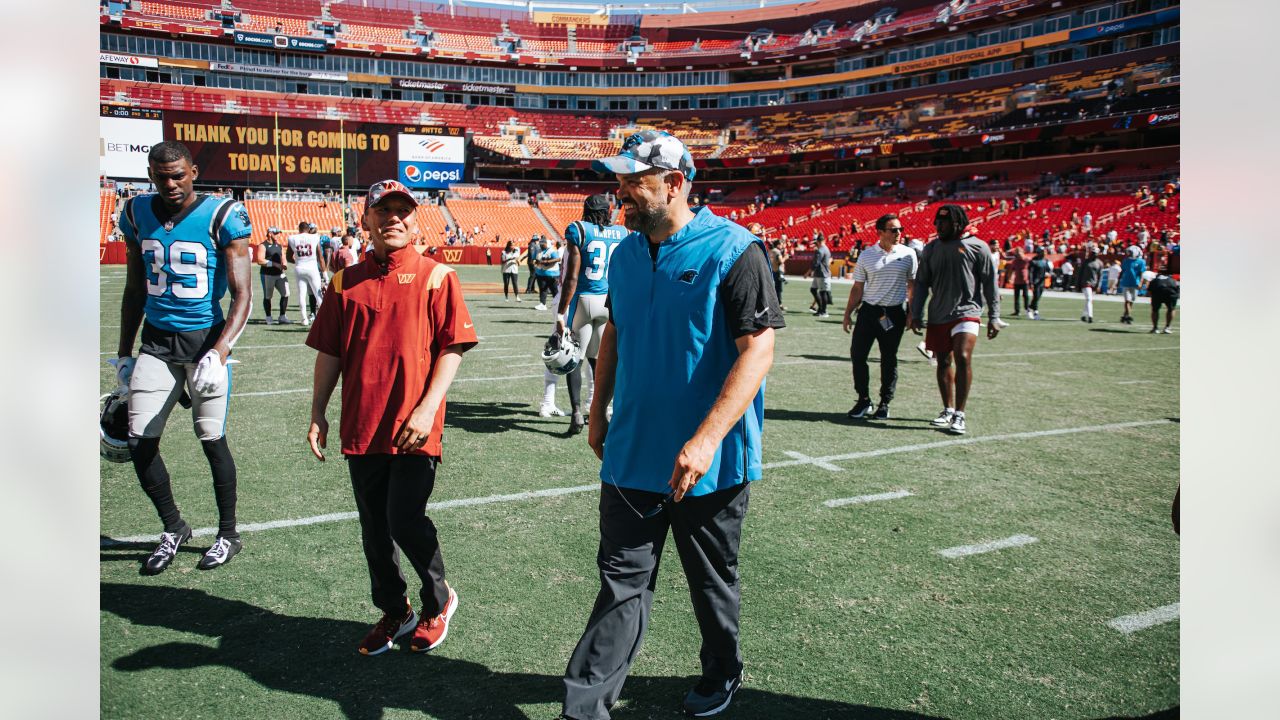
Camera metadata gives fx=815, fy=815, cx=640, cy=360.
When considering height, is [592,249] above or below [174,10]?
below

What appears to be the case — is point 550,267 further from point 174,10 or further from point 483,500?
point 174,10

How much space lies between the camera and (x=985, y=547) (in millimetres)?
4668

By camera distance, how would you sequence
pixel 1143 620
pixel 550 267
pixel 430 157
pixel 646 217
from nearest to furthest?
pixel 646 217 < pixel 1143 620 < pixel 550 267 < pixel 430 157

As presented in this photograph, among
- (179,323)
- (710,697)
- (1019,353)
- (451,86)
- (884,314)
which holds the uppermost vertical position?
(451,86)

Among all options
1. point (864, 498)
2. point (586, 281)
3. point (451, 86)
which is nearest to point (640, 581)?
point (864, 498)

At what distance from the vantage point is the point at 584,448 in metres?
6.75

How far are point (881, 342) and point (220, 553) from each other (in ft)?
20.6

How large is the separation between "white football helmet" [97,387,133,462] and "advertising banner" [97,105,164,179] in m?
44.7

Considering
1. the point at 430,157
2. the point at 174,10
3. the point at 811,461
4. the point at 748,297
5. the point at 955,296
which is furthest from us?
the point at 174,10

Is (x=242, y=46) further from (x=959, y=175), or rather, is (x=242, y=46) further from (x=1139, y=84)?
(x=1139, y=84)
